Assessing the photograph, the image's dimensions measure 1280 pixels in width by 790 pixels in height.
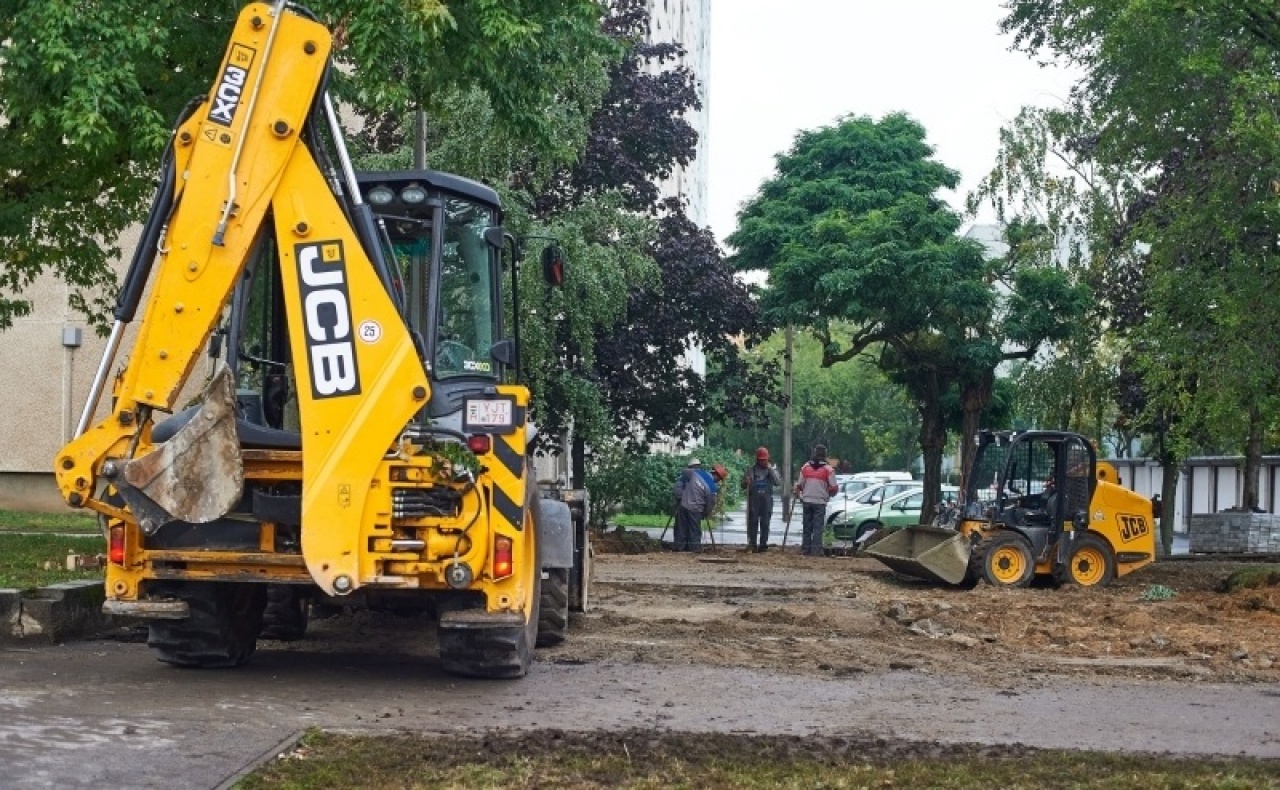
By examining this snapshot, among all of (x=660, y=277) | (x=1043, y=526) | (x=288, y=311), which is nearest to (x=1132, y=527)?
(x=1043, y=526)

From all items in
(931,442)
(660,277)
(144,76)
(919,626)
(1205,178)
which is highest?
(1205,178)

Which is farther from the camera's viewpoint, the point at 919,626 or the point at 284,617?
the point at 919,626

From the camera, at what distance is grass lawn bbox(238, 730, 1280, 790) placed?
7.92 m

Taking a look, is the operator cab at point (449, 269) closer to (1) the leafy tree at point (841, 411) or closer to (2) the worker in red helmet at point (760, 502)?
(2) the worker in red helmet at point (760, 502)

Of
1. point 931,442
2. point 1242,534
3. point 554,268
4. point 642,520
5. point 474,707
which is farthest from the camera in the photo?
point 642,520

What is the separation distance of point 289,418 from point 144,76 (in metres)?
5.99

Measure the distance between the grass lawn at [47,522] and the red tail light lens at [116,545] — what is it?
12.8 metres

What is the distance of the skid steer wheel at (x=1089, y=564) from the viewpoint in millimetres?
22703

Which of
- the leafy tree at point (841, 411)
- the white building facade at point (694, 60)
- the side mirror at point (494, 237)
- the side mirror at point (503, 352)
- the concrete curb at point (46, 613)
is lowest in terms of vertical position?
the concrete curb at point (46, 613)

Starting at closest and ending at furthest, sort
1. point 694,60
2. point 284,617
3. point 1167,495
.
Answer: point 284,617 < point 1167,495 < point 694,60

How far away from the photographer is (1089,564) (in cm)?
2288

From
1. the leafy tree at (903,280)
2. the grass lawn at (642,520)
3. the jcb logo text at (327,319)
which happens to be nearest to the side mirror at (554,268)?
the jcb logo text at (327,319)

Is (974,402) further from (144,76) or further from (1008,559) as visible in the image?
(144,76)

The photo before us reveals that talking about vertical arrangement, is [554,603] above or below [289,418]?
below
